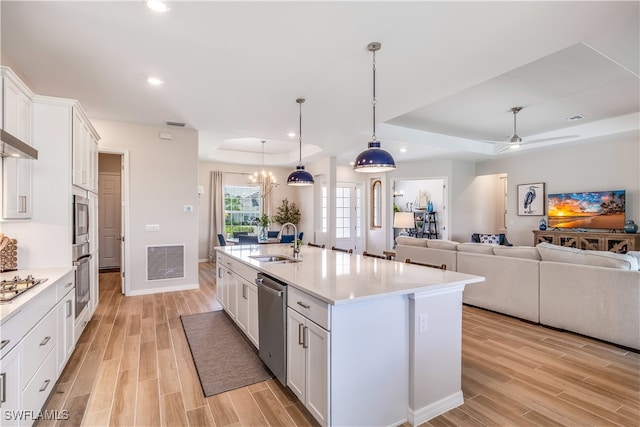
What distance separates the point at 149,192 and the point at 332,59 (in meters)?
3.90

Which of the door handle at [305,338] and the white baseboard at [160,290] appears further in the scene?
the white baseboard at [160,290]

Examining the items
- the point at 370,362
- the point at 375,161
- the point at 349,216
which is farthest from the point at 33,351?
the point at 349,216

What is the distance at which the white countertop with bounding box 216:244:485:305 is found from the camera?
6.33ft

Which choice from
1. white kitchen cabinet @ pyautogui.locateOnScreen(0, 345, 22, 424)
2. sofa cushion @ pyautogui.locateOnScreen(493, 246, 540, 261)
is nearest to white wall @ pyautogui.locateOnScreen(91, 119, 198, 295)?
white kitchen cabinet @ pyautogui.locateOnScreen(0, 345, 22, 424)

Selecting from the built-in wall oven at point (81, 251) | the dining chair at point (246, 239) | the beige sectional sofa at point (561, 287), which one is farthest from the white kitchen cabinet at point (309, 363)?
the dining chair at point (246, 239)

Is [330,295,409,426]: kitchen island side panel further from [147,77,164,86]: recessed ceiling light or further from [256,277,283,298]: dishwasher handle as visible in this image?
[147,77,164,86]: recessed ceiling light

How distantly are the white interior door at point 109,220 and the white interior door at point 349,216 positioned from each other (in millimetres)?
5637

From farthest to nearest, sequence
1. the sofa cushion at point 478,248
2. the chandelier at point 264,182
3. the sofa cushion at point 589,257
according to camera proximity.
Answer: the chandelier at point 264,182, the sofa cushion at point 478,248, the sofa cushion at point 589,257

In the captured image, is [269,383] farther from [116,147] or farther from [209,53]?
[116,147]

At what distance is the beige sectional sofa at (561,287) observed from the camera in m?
3.13

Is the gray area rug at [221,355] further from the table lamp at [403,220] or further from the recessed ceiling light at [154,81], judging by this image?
the table lamp at [403,220]

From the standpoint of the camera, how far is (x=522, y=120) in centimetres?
577

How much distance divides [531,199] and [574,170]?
1032 millimetres

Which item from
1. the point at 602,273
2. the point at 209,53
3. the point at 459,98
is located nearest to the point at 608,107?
the point at 459,98
